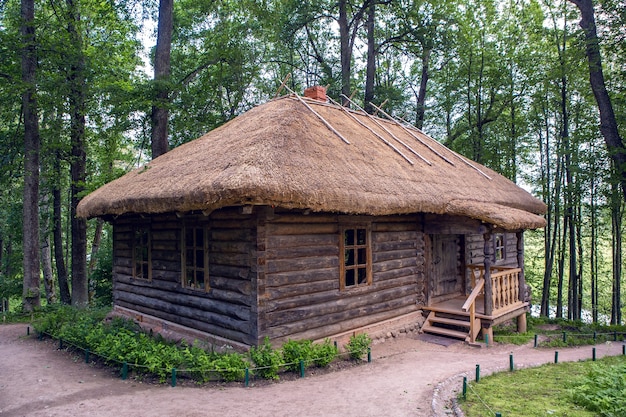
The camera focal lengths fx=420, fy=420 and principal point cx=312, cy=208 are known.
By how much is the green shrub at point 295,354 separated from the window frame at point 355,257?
1.87 m

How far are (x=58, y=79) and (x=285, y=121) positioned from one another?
9.34 m

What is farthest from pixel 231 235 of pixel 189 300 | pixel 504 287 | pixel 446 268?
pixel 504 287

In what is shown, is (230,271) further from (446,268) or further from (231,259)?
(446,268)

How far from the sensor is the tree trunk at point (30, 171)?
13406 millimetres

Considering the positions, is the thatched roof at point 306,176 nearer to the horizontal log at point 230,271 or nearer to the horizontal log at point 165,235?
the horizontal log at point 165,235

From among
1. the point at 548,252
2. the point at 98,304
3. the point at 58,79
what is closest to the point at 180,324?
the point at 98,304

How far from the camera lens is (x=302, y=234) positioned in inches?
330

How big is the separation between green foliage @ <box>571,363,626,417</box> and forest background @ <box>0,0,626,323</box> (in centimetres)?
899

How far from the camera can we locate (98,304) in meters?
16.1

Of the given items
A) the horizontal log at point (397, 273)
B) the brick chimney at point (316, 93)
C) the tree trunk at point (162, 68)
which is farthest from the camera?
the tree trunk at point (162, 68)

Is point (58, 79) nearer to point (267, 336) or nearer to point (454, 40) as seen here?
point (267, 336)

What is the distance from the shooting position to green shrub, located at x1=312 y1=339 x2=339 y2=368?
757cm

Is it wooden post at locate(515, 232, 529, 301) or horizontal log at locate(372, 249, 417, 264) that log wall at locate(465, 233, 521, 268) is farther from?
horizontal log at locate(372, 249, 417, 264)

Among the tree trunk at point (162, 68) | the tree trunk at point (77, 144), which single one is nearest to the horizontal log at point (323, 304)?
the tree trunk at point (162, 68)
